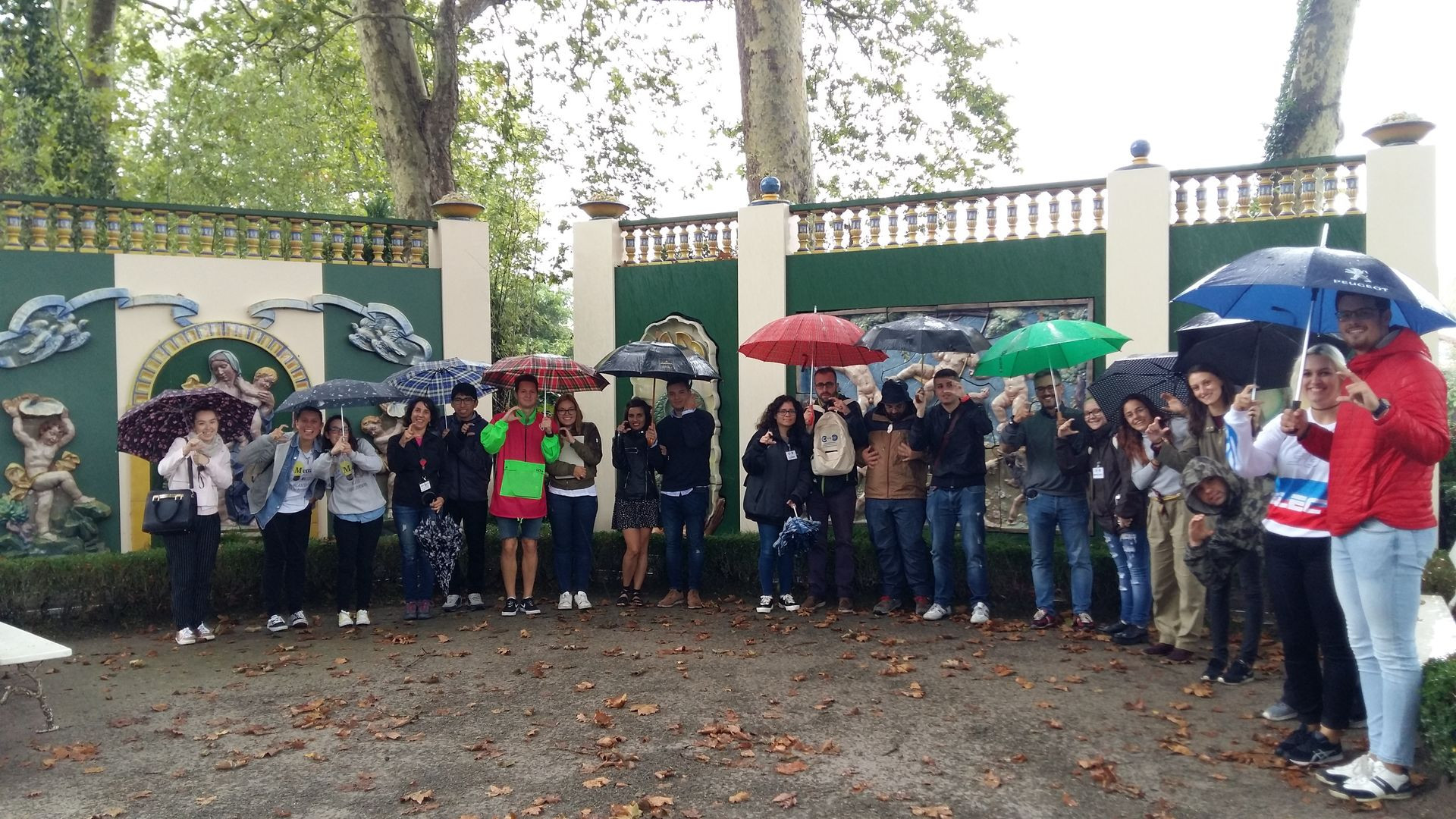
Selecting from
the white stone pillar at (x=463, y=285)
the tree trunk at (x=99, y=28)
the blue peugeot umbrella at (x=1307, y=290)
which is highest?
the tree trunk at (x=99, y=28)

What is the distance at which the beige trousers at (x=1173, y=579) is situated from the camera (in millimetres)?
6582

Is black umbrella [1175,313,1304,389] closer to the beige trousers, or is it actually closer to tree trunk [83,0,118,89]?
the beige trousers

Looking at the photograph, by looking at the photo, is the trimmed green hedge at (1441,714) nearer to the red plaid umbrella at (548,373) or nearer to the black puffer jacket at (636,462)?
the black puffer jacket at (636,462)

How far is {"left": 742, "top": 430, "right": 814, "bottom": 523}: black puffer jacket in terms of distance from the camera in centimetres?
823

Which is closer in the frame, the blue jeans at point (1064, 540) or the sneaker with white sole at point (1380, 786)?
the sneaker with white sole at point (1380, 786)

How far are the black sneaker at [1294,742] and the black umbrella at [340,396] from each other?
6.09m

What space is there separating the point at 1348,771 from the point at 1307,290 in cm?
202

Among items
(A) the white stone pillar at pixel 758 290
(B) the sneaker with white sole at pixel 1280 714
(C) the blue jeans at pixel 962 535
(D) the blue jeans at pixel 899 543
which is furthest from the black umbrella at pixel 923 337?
(B) the sneaker with white sole at pixel 1280 714

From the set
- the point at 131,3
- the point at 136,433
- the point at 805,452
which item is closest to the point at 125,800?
the point at 136,433

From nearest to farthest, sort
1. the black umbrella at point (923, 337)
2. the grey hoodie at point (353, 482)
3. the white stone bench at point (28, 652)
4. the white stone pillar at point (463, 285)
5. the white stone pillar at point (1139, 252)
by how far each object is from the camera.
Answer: the white stone bench at point (28, 652) → the black umbrella at point (923, 337) → the grey hoodie at point (353, 482) → the white stone pillar at point (1139, 252) → the white stone pillar at point (463, 285)

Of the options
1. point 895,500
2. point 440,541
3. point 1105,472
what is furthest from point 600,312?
point 1105,472

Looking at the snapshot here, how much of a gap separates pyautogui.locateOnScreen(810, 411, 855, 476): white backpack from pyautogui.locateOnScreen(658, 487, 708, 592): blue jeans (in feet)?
3.43

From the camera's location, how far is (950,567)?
795 cm

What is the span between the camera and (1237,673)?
598 centimetres
